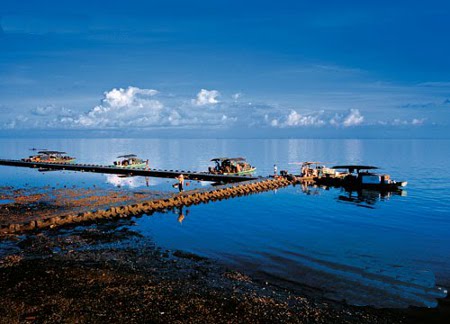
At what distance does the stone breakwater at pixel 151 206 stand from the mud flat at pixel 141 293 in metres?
4.59

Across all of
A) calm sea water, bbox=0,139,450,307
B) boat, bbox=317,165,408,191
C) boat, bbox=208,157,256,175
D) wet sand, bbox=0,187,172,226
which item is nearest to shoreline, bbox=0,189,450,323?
calm sea water, bbox=0,139,450,307

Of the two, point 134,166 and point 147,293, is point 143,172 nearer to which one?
point 134,166

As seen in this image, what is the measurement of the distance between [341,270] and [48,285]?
14410 mm

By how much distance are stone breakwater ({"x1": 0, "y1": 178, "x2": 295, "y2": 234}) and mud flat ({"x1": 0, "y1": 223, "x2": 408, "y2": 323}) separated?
181 inches

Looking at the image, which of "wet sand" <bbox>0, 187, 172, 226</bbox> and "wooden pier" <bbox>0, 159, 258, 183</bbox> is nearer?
"wet sand" <bbox>0, 187, 172, 226</bbox>

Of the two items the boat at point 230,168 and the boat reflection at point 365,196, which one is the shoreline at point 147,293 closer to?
the boat reflection at point 365,196

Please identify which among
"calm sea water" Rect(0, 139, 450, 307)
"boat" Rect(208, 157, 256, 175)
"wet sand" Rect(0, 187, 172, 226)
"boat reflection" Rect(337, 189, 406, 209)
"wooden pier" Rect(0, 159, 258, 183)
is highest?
"boat" Rect(208, 157, 256, 175)

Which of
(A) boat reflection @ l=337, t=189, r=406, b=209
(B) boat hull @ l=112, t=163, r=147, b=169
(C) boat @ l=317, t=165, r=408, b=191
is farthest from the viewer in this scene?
(B) boat hull @ l=112, t=163, r=147, b=169

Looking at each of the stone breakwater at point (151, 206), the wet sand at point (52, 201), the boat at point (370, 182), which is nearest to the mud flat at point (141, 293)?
the stone breakwater at point (151, 206)

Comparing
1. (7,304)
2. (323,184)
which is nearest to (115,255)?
(7,304)

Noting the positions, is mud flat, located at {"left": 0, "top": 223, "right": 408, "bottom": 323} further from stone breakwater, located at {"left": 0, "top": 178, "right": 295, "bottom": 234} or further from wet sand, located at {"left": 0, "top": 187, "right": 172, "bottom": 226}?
wet sand, located at {"left": 0, "top": 187, "right": 172, "bottom": 226}

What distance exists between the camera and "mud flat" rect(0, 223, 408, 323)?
1233 cm

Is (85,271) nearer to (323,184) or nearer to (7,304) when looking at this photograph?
(7,304)

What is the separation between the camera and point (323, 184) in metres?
58.2
